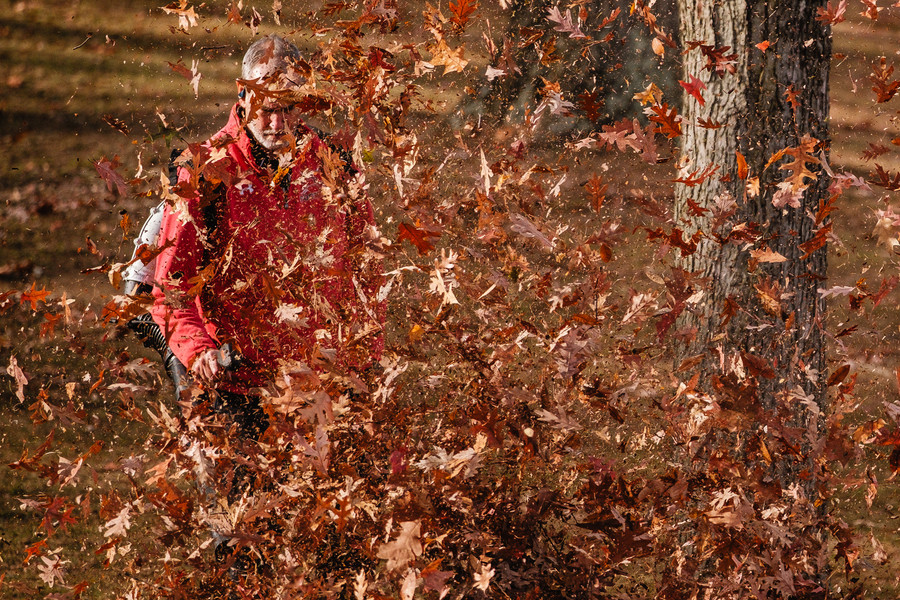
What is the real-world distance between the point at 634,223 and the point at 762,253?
348cm

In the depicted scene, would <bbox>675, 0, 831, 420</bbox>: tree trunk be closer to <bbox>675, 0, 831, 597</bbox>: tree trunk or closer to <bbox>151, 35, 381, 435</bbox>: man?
<bbox>675, 0, 831, 597</bbox>: tree trunk

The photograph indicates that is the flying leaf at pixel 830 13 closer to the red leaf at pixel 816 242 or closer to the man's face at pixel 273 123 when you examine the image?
the red leaf at pixel 816 242

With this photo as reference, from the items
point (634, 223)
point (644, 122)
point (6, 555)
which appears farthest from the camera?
point (644, 122)

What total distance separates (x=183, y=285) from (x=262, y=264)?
339 mm

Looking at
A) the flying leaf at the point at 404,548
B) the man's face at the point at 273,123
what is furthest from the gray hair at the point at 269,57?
the flying leaf at the point at 404,548

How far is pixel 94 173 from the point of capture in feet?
24.2

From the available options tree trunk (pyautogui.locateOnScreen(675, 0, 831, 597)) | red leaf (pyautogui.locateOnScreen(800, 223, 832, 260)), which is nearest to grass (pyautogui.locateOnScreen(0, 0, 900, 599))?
tree trunk (pyautogui.locateOnScreen(675, 0, 831, 597))

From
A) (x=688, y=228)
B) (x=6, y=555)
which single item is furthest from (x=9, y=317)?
(x=688, y=228)

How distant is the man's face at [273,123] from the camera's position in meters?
2.74

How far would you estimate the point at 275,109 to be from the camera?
2.77 meters

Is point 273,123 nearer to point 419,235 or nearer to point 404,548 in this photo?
point 419,235

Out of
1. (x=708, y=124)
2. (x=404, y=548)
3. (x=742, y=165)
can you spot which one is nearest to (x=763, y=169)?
(x=742, y=165)

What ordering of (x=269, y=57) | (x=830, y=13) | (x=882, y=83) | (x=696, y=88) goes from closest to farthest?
1. (x=269, y=57)
2. (x=882, y=83)
3. (x=830, y=13)
4. (x=696, y=88)

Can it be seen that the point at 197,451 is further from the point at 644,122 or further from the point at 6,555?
the point at 644,122
